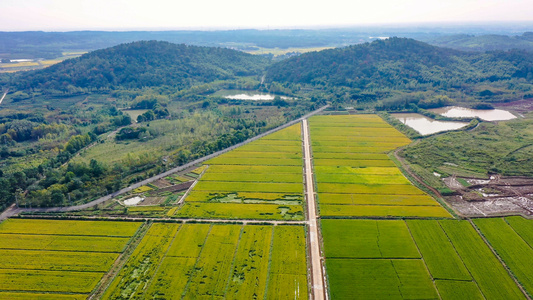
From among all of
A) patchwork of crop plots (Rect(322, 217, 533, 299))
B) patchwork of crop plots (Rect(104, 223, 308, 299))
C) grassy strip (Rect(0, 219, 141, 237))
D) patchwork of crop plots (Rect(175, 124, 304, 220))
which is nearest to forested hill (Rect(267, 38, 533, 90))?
patchwork of crop plots (Rect(175, 124, 304, 220))

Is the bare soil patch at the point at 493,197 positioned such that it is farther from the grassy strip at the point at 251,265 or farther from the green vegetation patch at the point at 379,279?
the grassy strip at the point at 251,265

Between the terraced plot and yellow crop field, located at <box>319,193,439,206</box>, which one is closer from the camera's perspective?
the terraced plot

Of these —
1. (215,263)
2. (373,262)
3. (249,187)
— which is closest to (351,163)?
(249,187)

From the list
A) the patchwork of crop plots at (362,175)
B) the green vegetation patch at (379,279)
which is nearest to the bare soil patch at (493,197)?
the patchwork of crop plots at (362,175)

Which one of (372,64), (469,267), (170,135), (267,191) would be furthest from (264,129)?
(372,64)

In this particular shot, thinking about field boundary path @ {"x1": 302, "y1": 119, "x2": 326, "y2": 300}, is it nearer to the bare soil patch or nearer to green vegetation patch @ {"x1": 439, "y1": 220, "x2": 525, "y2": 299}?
green vegetation patch @ {"x1": 439, "y1": 220, "x2": 525, "y2": 299}

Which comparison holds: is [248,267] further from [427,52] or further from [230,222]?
[427,52]

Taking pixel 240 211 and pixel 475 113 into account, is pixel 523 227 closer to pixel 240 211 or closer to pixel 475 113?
pixel 240 211
